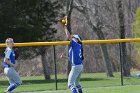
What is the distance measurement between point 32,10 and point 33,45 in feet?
25.0

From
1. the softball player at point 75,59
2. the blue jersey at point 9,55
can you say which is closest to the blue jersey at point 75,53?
the softball player at point 75,59

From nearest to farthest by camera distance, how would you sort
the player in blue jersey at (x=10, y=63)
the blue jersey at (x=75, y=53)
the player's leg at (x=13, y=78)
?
1. the blue jersey at (x=75, y=53)
2. the player in blue jersey at (x=10, y=63)
3. the player's leg at (x=13, y=78)

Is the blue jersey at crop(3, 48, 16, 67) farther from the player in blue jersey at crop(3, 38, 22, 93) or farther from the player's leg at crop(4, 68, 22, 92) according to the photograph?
the player's leg at crop(4, 68, 22, 92)

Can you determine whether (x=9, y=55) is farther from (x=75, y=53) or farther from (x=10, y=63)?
(x=75, y=53)

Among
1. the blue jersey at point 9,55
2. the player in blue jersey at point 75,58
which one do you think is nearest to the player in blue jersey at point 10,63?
the blue jersey at point 9,55

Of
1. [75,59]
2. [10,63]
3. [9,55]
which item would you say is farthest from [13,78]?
[75,59]

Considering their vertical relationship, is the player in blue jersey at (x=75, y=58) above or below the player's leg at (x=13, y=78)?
above

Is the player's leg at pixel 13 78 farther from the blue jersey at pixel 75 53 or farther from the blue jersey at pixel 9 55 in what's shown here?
the blue jersey at pixel 75 53

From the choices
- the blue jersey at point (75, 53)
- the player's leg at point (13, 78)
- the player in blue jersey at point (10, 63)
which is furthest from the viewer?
the player's leg at point (13, 78)

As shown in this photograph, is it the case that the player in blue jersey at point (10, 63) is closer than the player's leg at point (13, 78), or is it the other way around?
the player in blue jersey at point (10, 63)

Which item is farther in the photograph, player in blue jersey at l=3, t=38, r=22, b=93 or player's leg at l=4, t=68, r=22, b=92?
player's leg at l=4, t=68, r=22, b=92

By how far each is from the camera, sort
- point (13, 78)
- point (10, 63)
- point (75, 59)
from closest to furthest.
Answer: point (75, 59) < point (10, 63) < point (13, 78)

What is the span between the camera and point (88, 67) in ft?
119

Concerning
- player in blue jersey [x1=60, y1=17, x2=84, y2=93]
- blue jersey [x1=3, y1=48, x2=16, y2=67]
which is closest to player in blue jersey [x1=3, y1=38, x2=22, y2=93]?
blue jersey [x1=3, y1=48, x2=16, y2=67]
